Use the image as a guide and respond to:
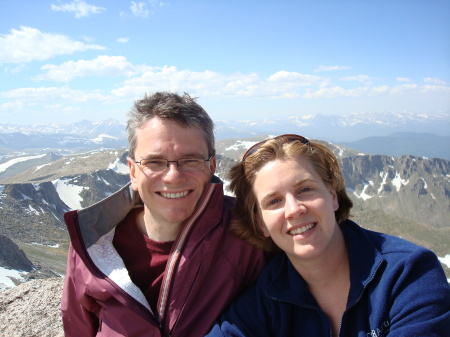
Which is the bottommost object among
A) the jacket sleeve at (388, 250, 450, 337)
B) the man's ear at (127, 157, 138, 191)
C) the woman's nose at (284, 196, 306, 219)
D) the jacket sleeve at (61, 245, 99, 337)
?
the jacket sleeve at (61, 245, 99, 337)

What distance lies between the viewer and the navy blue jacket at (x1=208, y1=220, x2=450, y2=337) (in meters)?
3.83

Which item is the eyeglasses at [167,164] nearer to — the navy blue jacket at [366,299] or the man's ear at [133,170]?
the man's ear at [133,170]

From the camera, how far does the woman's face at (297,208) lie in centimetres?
→ 452

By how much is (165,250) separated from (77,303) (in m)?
1.72

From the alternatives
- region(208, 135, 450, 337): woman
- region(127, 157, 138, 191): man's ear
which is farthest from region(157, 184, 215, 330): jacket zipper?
region(127, 157, 138, 191): man's ear

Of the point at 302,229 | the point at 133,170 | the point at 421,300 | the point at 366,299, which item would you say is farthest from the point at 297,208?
the point at 133,170

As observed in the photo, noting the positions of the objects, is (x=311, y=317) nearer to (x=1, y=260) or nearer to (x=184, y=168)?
(x=184, y=168)

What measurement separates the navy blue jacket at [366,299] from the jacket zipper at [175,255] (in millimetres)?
869

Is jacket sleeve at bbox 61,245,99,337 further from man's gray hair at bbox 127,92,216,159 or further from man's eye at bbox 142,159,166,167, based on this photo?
man's gray hair at bbox 127,92,216,159

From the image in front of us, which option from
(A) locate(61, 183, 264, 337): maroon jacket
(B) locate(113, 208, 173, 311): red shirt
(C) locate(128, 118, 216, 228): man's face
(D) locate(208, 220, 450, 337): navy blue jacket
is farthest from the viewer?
(B) locate(113, 208, 173, 311): red shirt

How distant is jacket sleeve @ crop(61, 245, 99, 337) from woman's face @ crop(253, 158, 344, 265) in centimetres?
316

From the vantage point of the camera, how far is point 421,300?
3.83 m

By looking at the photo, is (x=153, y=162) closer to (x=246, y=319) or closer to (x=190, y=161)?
(x=190, y=161)

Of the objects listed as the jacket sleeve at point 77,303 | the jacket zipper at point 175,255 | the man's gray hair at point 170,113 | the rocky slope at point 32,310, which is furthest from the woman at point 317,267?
the rocky slope at point 32,310
